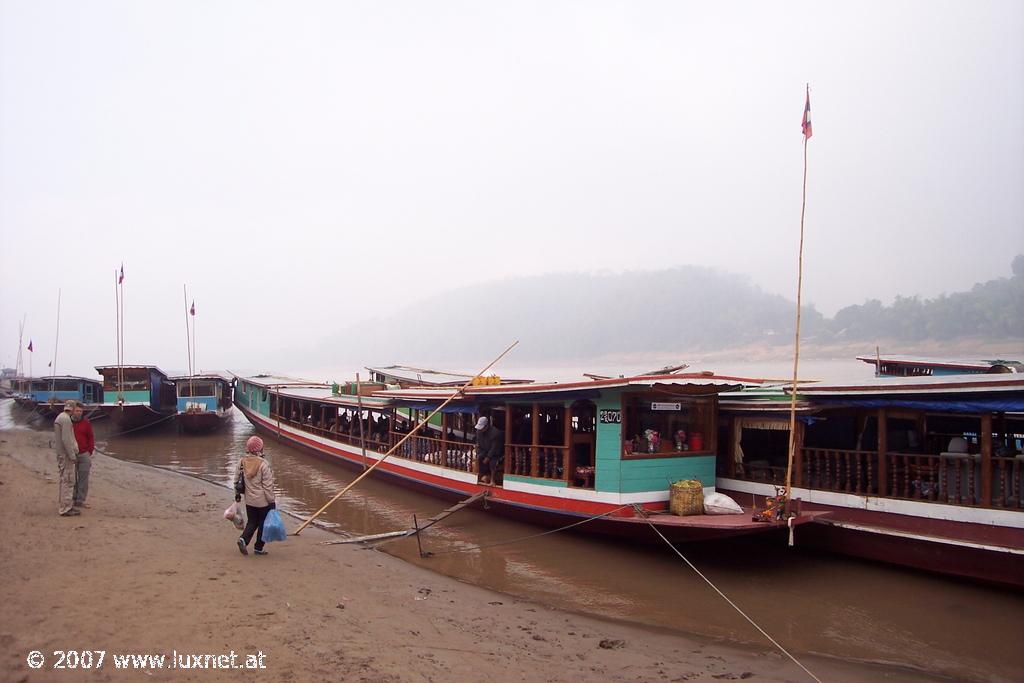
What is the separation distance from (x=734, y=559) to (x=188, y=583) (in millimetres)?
6962

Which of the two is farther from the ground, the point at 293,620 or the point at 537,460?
the point at 537,460

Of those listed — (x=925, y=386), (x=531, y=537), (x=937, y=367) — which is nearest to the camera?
(x=925, y=386)

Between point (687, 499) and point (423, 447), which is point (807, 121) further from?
point (423, 447)

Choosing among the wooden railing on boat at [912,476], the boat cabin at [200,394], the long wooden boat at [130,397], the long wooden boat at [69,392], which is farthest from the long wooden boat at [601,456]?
the long wooden boat at [69,392]

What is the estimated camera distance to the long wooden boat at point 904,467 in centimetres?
697

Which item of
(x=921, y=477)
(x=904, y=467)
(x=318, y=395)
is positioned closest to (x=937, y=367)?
(x=921, y=477)

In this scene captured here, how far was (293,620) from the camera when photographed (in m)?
4.91

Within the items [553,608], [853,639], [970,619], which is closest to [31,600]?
[553,608]

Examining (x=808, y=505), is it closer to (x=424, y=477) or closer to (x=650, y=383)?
(x=650, y=383)

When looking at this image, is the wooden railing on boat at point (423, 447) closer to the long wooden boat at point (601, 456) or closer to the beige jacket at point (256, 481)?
the long wooden boat at point (601, 456)

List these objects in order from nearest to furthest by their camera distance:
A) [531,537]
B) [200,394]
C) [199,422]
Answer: [531,537], [199,422], [200,394]

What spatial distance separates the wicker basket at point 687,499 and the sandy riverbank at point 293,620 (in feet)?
8.07

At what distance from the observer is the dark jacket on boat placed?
1057 cm

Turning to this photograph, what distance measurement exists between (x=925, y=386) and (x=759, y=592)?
10.9 feet
